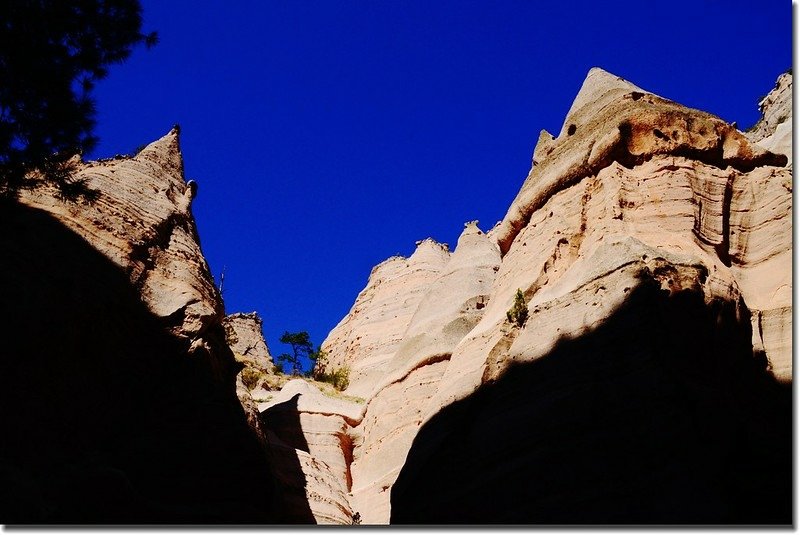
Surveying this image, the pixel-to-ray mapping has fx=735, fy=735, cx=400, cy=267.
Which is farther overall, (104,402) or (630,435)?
(104,402)

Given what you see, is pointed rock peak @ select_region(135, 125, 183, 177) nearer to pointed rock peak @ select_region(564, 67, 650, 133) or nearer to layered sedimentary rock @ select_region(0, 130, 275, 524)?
layered sedimentary rock @ select_region(0, 130, 275, 524)

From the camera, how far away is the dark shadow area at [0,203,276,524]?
42.8 ft

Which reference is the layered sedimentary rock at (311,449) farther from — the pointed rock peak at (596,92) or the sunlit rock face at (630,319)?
the pointed rock peak at (596,92)

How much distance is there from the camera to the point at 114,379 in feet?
48.3

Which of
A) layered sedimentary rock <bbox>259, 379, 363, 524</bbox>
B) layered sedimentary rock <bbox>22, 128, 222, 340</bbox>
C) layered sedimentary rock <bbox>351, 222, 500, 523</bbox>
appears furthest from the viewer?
layered sedimentary rock <bbox>351, 222, 500, 523</bbox>

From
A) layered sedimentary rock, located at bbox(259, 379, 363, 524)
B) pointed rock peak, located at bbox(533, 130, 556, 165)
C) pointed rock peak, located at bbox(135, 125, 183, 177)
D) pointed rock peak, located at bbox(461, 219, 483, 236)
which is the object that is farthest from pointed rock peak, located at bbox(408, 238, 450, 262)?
pointed rock peak, located at bbox(533, 130, 556, 165)

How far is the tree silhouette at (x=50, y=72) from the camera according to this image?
1193 centimetres

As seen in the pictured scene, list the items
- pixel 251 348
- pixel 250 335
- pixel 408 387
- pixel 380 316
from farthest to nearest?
pixel 250 335
pixel 251 348
pixel 380 316
pixel 408 387

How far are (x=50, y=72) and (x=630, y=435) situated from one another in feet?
35.4

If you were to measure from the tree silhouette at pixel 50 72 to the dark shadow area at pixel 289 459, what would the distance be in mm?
8664

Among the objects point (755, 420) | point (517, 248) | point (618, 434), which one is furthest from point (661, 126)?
point (618, 434)

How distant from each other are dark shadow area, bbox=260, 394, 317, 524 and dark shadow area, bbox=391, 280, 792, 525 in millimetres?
5822

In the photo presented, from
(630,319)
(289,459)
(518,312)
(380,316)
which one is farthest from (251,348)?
(630,319)

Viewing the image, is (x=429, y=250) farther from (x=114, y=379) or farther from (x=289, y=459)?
(x=114, y=379)
